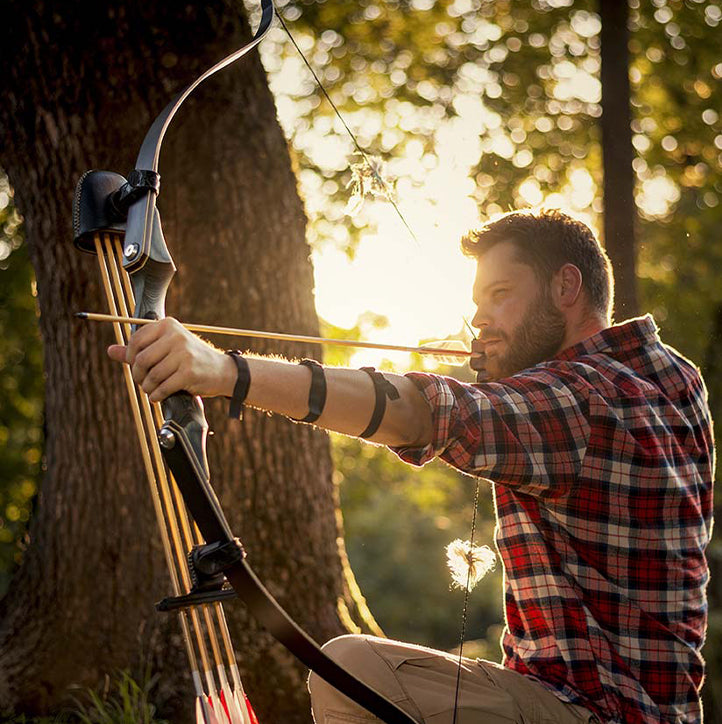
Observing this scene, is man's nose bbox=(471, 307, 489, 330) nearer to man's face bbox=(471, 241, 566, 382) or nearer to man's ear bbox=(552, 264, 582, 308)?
man's face bbox=(471, 241, 566, 382)

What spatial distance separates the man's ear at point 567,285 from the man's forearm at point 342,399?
1.87 ft

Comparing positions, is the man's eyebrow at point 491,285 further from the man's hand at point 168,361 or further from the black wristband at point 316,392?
the man's hand at point 168,361

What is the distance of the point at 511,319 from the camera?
1.87m

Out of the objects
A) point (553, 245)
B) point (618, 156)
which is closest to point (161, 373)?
point (553, 245)

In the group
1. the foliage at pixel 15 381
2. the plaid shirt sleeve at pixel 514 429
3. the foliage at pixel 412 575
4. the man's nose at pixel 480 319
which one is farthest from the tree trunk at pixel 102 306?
the foliage at pixel 412 575

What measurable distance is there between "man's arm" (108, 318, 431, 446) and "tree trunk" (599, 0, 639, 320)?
7.31 ft

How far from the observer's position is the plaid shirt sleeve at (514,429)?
1.44 m

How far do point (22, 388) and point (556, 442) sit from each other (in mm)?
7052

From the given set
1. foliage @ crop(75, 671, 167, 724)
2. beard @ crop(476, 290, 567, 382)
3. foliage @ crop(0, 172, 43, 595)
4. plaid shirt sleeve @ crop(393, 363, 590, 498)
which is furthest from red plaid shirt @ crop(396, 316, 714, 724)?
foliage @ crop(0, 172, 43, 595)

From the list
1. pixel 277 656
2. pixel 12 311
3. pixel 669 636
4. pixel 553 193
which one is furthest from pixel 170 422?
pixel 12 311

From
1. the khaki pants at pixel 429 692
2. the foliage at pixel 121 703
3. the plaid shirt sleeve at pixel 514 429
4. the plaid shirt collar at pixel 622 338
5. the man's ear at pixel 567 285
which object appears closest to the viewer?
the plaid shirt sleeve at pixel 514 429

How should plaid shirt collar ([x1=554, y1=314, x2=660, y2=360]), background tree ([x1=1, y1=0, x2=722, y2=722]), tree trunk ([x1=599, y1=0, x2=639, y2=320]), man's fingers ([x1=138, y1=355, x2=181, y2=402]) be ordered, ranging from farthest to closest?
1. background tree ([x1=1, y1=0, x2=722, y2=722])
2. tree trunk ([x1=599, y1=0, x2=639, y2=320])
3. plaid shirt collar ([x1=554, y1=314, x2=660, y2=360])
4. man's fingers ([x1=138, y1=355, x2=181, y2=402])

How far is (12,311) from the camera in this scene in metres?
7.16

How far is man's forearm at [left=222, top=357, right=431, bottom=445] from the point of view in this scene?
131cm
